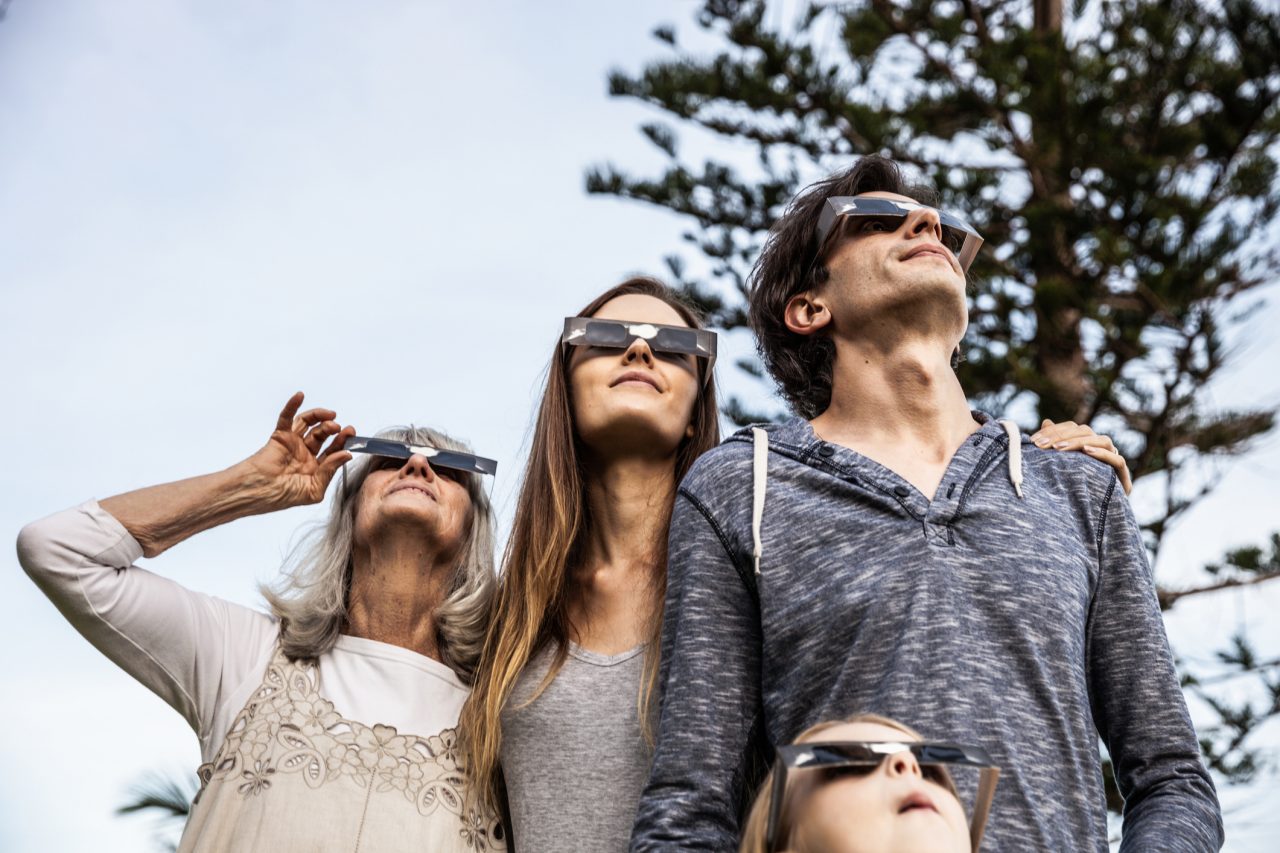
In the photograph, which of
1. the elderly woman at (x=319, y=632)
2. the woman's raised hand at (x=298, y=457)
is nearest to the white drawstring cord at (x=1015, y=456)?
the elderly woman at (x=319, y=632)

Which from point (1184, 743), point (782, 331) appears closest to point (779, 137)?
point (782, 331)

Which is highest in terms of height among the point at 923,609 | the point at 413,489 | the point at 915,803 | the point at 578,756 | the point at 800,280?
the point at 800,280

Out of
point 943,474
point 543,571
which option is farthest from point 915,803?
point 543,571

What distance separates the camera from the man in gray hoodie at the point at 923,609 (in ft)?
7.35

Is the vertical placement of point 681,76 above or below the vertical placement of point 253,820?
above

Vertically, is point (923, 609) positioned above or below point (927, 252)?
below

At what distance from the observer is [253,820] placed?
321 cm

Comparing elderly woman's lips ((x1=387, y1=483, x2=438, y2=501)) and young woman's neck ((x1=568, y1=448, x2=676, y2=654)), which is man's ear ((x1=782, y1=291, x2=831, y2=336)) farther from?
elderly woman's lips ((x1=387, y1=483, x2=438, y2=501))

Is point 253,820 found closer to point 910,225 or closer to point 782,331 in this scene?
point 782,331

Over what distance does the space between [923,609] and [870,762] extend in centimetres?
43

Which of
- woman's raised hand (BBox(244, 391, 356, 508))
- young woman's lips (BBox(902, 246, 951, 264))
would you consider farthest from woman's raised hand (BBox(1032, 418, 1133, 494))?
woman's raised hand (BBox(244, 391, 356, 508))

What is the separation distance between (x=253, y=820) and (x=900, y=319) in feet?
6.04

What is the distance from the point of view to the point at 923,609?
90.2 inches

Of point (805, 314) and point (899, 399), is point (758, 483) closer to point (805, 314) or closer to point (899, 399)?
point (899, 399)
